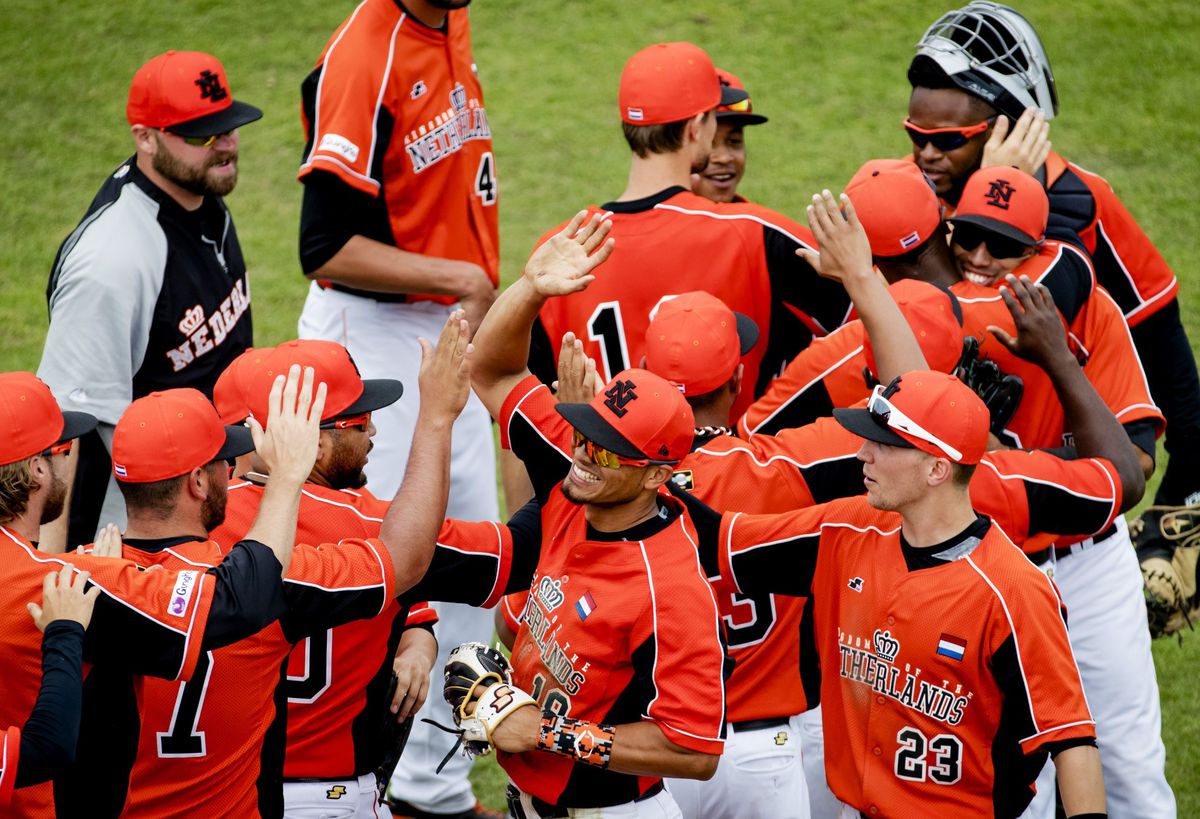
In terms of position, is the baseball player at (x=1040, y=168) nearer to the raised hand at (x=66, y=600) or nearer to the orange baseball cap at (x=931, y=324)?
the orange baseball cap at (x=931, y=324)

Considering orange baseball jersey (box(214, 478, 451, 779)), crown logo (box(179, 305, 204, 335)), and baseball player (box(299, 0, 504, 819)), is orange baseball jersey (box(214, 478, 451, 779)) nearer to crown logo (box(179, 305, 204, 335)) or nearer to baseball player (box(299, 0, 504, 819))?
crown logo (box(179, 305, 204, 335))

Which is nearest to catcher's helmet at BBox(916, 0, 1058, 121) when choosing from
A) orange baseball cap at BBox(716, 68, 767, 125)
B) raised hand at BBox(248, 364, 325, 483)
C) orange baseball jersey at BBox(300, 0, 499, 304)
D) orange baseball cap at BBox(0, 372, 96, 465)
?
orange baseball cap at BBox(716, 68, 767, 125)

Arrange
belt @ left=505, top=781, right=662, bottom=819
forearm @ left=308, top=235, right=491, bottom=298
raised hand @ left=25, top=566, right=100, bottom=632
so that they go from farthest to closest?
forearm @ left=308, top=235, right=491, bottom=298 → belt @ left=505, top=781, right=662, bottom=819 → raised hand @ left=25, top=566, right=100, bottom=632

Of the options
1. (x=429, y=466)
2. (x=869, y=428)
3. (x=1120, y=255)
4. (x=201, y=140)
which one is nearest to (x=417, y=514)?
(x=429, y=466)

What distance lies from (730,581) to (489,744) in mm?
722

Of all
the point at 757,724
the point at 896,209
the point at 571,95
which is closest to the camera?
the point at 757,724

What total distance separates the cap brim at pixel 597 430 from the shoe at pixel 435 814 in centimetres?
228

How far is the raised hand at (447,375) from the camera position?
3.75 m

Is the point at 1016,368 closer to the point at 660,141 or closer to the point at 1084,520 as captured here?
the point at 1084,520

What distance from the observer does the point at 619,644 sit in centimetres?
334

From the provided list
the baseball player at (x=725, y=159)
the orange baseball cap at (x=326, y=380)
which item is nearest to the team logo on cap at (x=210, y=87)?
the orange baseball cap at (x=326, y=380)

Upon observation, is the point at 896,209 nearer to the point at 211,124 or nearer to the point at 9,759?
the point at 211,124

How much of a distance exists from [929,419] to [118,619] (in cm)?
189

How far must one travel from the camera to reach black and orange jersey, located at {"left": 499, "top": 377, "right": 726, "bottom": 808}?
10.6ft
